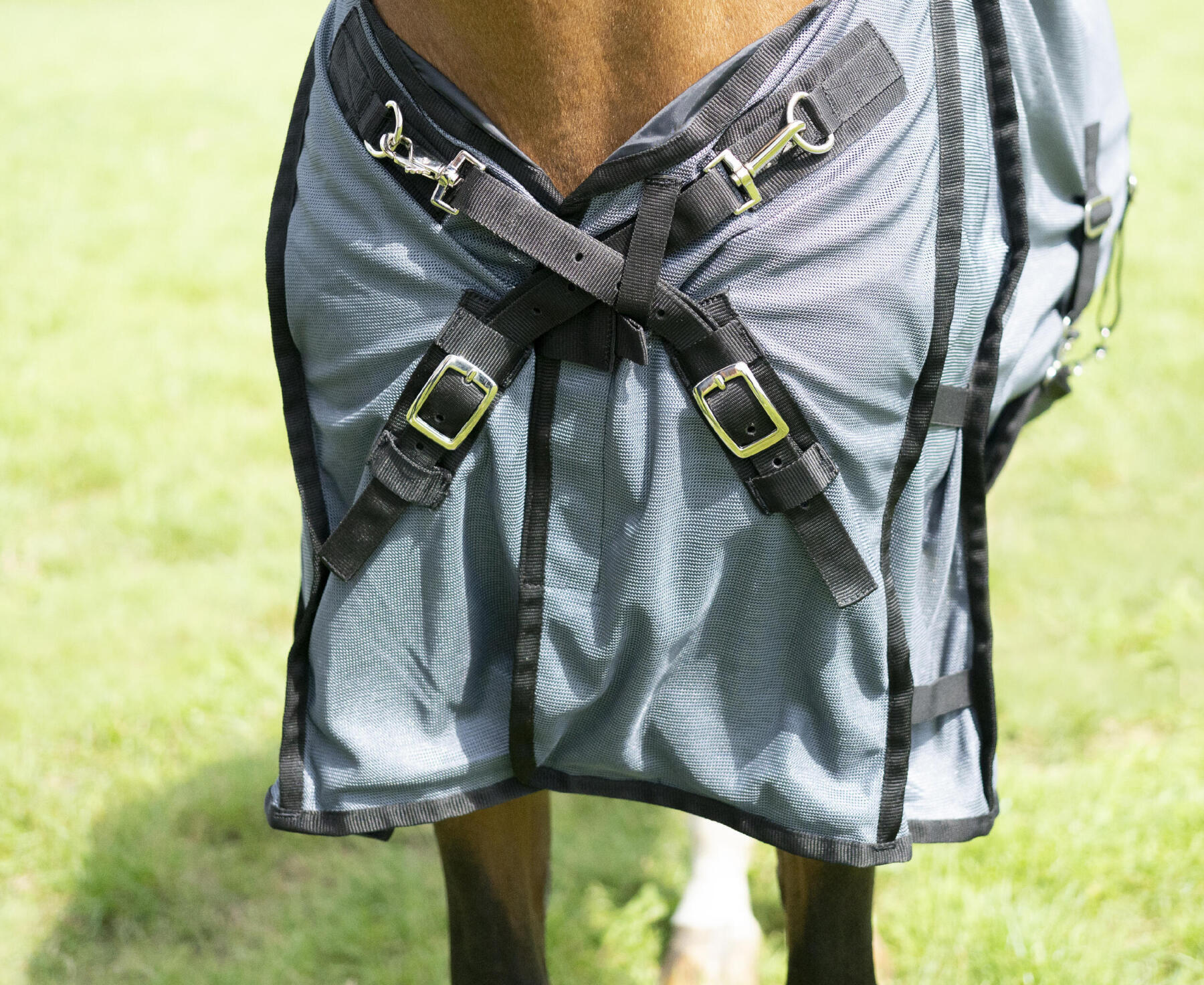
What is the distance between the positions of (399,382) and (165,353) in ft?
9.47

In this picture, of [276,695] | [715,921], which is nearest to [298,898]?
[276,695]

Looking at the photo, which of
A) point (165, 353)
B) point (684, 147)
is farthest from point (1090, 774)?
point (165, 353)

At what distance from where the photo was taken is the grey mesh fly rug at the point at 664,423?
903mm

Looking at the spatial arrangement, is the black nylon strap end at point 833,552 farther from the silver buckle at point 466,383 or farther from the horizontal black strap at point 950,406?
the silver buckle at point 466,383

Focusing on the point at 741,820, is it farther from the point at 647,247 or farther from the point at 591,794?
the point at 647,247

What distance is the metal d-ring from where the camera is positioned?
885 millimetres

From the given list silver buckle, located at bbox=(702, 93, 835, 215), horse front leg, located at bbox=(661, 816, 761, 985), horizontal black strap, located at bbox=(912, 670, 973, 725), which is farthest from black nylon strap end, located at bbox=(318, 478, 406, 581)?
horse front leg, located at bbox=(661, 816, 761, 985)

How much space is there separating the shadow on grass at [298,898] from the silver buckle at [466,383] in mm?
1061

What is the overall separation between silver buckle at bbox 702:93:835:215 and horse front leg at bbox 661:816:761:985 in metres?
1.04

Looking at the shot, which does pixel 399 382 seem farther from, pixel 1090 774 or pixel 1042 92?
pixel 1090 774

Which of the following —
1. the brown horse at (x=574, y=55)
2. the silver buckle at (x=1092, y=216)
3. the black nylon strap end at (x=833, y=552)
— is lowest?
the black nylon strap end at (x=833, y=552)

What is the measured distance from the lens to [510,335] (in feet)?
3.06

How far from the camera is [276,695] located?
90.4 inches

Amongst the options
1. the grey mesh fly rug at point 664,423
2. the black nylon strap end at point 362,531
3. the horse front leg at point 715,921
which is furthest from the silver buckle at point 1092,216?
the horse front leg at point 715,921
